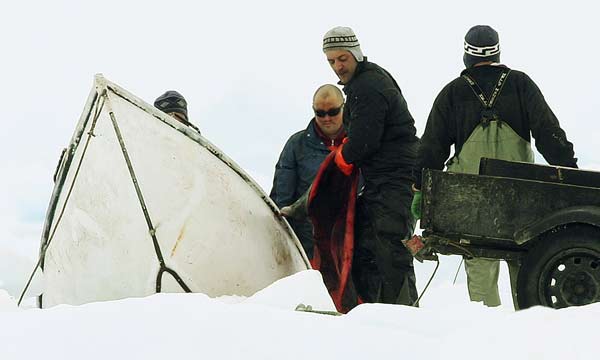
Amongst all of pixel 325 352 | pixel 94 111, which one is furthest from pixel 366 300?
pixel 325 352

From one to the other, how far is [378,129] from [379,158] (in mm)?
202

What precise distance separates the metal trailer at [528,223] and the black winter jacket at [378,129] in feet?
4.00

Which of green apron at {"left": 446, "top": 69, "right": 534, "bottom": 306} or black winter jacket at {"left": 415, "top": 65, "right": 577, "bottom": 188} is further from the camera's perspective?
green apron at {"left": 446, "top": 69, "right": 534, "bottom": 306}

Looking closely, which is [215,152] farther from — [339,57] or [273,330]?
[273,330]

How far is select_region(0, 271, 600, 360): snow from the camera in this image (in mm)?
4551

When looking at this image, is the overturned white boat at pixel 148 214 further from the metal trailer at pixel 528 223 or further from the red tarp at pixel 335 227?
the metal trailer at pixel 528 223

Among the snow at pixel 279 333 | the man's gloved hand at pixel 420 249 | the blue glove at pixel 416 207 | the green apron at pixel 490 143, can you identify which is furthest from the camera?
the green apron at pixel 490 143

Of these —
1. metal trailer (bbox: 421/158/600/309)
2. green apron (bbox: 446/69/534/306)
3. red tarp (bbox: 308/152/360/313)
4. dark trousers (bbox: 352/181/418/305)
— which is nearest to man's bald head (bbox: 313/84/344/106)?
red tarp (bbox: 308/152/360/313)

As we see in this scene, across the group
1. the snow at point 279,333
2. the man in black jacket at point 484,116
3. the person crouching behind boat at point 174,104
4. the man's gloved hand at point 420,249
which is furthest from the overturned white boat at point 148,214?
the snow at point 279,333

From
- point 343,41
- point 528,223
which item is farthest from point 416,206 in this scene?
point 343,41

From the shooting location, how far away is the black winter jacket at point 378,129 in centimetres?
705

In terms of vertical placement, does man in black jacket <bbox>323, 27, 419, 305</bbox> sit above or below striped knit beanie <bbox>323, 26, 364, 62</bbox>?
below

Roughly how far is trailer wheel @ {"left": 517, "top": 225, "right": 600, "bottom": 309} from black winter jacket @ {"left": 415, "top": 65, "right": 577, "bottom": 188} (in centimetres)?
98

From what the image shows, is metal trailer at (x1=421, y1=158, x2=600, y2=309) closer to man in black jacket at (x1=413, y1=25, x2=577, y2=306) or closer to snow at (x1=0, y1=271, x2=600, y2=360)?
snow at (x1=0, y1=271, x2=600, y2=360)
